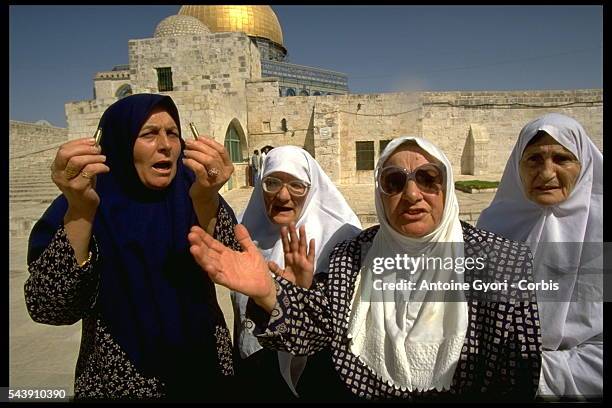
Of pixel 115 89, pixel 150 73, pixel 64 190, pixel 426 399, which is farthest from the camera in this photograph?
pixel 115 89

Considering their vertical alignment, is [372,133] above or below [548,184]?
above

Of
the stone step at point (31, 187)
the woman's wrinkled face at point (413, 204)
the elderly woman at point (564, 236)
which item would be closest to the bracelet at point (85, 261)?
the woman's wrinkled face at point (413, 204)

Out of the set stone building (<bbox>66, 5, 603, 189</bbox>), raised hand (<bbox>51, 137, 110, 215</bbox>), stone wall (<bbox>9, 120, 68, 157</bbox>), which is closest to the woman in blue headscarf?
raised hand (<bbox>51, 137, 110, 215</bbox>)

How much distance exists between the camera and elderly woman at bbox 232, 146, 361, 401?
1.77 meters

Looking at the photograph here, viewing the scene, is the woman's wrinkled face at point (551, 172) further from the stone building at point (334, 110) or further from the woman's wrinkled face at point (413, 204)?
the stone building at point (334, 110)

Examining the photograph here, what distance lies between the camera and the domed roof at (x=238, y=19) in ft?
76.3

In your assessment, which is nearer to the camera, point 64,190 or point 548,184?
point 64,190

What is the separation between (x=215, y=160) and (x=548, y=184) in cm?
141

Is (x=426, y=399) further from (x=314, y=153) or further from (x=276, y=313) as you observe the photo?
(x=314, y=153)

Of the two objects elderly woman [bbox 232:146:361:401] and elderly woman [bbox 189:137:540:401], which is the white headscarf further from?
elderly woman [bbox 232:146:361:401]

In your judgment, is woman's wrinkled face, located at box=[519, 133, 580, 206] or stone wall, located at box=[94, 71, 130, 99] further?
stone wall, located at box=[94, 71, 130, 99]

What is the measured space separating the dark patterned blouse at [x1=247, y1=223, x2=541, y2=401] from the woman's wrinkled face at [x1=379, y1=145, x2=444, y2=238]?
173 mm

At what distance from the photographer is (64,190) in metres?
1.21
